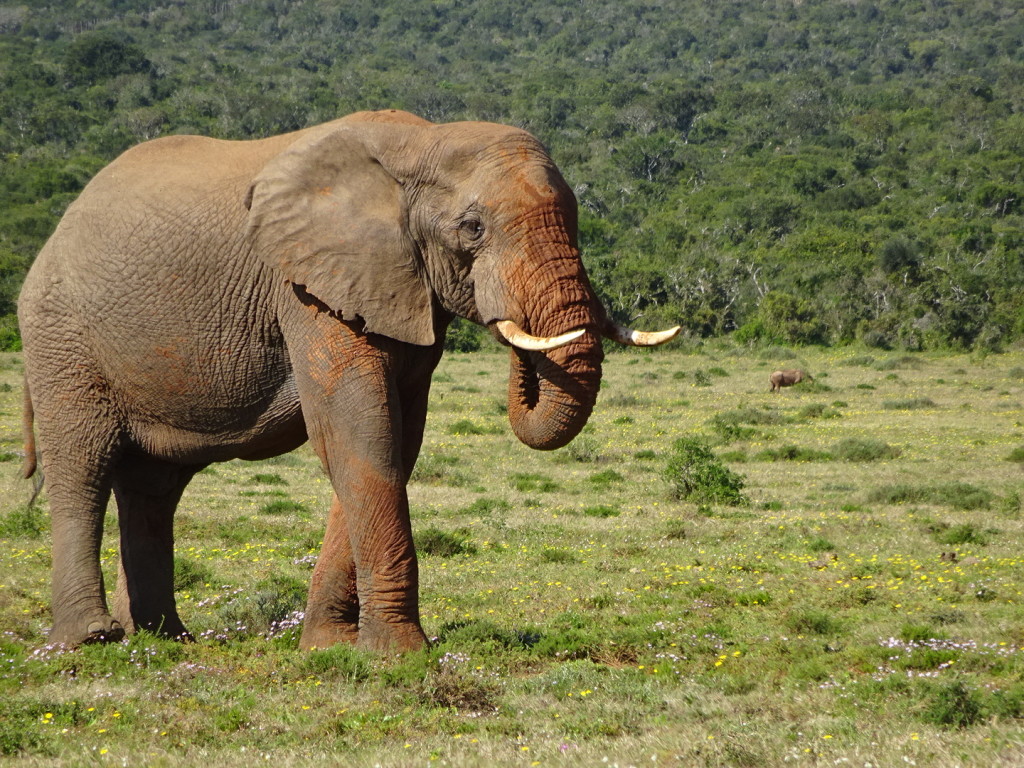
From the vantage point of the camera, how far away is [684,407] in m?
26.5

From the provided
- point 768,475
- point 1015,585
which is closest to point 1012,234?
point 768,475

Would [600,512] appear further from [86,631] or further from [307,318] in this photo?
[307,318]

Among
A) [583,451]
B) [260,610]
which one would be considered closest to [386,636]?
[260,610]

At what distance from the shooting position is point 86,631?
7.78 meters

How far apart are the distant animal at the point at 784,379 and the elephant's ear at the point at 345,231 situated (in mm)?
23259

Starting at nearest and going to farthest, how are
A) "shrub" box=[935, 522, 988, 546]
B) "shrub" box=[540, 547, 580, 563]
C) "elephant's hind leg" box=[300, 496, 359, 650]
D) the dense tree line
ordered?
"elephant's hind leg" box=[300, 496, 359, 650]
"shrub" box=[540, 547, 580, 563]
"shrub" box=[935, 522, 988, 546]
the dense tree line

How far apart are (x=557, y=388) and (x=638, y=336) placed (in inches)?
18.3

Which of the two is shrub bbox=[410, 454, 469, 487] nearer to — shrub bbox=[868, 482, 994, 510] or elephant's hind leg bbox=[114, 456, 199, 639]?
shrub bbox=[868, 482, 994, 510]

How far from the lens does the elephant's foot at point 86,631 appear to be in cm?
778

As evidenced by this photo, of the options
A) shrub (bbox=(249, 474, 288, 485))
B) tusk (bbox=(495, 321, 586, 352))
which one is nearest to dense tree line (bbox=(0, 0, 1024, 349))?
shrub (bbox=(249, 474, 288, 485))

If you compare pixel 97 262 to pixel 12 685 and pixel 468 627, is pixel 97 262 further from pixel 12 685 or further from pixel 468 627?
pixel 468 627

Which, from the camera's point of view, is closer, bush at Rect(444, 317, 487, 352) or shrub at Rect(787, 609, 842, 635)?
shrub at Rect(787, 609, 842, 635)

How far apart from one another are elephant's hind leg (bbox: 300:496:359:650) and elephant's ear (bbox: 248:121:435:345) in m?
1.30

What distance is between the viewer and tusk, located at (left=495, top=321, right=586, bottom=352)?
242 inches
